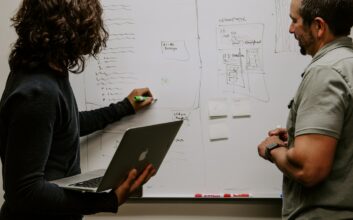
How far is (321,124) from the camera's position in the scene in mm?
1153

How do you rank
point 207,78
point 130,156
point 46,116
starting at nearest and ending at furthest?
point 46,116, point 130,156, point 207,78

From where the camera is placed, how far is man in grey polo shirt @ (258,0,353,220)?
1.16 m

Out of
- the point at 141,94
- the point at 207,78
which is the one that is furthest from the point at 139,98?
the point at 207,78

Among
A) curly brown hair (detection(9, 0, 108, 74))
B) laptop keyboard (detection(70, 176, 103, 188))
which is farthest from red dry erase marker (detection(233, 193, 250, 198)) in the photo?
curly brown hair (detection(9, 0, 108, 74))

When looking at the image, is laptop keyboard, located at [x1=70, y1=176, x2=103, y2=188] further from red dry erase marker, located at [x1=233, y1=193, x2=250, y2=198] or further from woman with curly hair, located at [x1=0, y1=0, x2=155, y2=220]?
red dry erase marker, located at [x1=233, y1=193, x2=250, y2=198]

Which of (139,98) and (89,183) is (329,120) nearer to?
(89,183)

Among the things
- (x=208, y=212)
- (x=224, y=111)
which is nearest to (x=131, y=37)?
(x=224, y=111)

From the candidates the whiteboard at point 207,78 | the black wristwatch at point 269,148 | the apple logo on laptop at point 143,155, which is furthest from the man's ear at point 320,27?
the apple logo on laptop at point 143,155

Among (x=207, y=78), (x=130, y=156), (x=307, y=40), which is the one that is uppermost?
(x=307, y=40)

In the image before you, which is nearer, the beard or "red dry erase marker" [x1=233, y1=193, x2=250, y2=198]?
the beard

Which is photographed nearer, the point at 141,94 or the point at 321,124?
the point at 321,124

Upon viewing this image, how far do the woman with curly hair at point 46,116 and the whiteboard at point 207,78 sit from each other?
1.86ft

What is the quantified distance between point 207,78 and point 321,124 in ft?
2.57

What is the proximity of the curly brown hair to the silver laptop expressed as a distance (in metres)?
0.31
